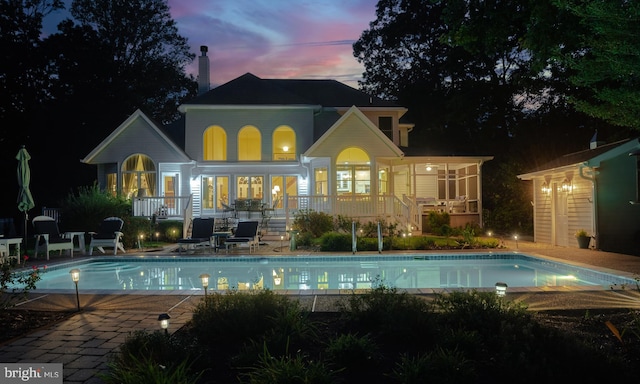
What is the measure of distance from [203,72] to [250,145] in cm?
549

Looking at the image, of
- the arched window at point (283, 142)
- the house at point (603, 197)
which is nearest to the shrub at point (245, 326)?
the house at point (603, 197)

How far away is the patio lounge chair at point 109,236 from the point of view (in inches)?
582

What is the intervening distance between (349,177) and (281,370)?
62.4 ft

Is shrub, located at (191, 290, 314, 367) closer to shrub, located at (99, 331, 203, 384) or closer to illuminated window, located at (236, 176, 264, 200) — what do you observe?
shrub, located at (99, 331, 203, 384)

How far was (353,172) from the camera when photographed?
2097 centimetres

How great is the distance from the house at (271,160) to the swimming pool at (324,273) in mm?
5577

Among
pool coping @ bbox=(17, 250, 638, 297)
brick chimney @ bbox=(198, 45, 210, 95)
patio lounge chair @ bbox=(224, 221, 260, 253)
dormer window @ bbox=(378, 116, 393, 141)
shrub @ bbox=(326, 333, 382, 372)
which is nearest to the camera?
shrub @ bbox=(326, 333, 382, 372)

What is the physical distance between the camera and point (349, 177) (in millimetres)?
22609

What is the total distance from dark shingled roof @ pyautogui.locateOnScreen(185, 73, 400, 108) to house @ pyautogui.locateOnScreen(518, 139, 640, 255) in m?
10.4

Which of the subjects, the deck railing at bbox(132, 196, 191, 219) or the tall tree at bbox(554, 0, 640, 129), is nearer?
the tall tree at bbox(554, 0, 640, 129)

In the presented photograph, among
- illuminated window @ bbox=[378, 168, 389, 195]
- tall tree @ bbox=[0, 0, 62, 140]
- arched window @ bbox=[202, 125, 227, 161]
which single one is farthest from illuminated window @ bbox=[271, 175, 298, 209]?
tall tree @ bbox=[0, 0, 62, 140]

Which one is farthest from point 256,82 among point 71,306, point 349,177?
point 71,306

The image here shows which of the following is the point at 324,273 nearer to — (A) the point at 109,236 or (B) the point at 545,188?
(A) the point at 109,236

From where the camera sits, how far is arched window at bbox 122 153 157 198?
73.3 ft
